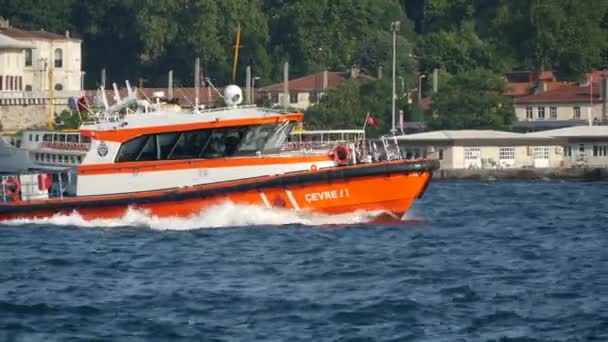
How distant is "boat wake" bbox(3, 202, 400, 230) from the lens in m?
48.5

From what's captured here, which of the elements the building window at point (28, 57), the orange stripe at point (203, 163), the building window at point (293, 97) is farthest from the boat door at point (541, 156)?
the orange stripe at point (203, 163)

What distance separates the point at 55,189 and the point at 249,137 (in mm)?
5494

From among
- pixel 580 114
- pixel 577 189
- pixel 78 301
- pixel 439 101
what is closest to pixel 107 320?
pixel 78 301

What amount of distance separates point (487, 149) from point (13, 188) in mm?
47122

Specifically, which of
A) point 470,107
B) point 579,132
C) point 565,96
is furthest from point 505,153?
point 565,96

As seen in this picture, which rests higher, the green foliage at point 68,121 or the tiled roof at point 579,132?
the green foliage at point 68,121

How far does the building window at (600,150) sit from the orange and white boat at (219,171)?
4778 centimetres

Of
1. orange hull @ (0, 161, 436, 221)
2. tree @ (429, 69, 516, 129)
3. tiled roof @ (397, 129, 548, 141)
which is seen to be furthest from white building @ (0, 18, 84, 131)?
orange hull @ (0, 161, 436, 221)

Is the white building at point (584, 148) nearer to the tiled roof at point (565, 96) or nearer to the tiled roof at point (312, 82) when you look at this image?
the tiled roof at point (565, 96)

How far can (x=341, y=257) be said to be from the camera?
4259 cm

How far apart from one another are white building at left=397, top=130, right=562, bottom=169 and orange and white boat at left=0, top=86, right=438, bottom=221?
44758 mm

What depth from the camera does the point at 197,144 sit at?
160 ft

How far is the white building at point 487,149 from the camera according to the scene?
310ft

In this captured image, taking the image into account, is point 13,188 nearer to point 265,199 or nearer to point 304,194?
point 265,199
